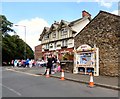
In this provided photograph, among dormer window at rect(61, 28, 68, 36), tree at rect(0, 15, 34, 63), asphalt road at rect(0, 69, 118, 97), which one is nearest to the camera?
asphalt road at rect(0, 69, 118, 97)

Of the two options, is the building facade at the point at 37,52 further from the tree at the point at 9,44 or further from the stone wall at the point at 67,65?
the stone wall at the point at 67,65

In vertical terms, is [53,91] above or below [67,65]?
below

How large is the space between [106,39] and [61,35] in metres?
31.6

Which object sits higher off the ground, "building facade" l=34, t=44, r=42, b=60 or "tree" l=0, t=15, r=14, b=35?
"tree" l=0, t=15, r=14, b=35

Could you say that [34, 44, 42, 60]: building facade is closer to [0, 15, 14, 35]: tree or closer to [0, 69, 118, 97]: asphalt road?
[0, 15, 14, 35]: tree

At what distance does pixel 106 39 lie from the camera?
19062 mm

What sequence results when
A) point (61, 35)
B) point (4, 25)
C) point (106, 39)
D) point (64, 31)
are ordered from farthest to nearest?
point (4, 25)
point (61, 35)
point (64, 31)
point (106, 39)

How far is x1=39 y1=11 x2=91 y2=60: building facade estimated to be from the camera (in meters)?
47.7

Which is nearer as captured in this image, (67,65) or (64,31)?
(67,65)

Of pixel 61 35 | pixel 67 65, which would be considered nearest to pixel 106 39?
pixel 67 65

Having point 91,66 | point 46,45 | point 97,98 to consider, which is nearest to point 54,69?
point 91,66

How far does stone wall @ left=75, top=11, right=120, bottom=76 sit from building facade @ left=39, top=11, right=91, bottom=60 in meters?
24.3

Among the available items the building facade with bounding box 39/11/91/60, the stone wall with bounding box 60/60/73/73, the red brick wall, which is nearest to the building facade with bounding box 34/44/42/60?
the red brick wall

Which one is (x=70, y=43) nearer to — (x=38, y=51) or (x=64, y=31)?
(x=64, y=31)
